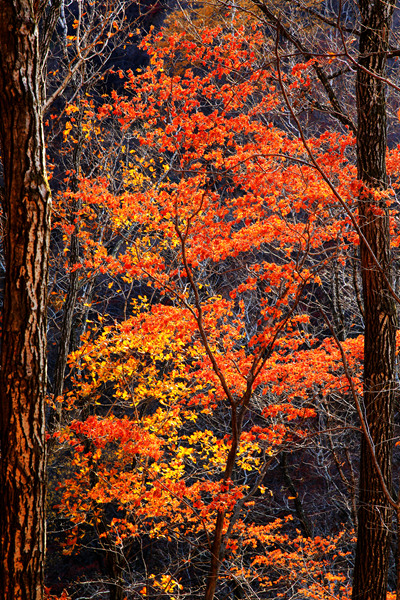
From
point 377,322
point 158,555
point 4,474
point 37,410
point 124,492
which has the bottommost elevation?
point 158,555

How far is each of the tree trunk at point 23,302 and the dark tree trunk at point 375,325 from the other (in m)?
3.27

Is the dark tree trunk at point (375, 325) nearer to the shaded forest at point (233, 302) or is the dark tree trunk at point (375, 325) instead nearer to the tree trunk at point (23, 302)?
the shaded forest at point (233, 302)

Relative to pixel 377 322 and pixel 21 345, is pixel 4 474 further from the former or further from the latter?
pixel 377 322

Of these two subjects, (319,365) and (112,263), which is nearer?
(319,365)

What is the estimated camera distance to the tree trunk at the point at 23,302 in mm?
3293

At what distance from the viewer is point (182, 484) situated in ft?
23.7

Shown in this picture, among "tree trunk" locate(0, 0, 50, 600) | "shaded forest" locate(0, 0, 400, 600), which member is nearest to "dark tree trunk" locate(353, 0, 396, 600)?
"shaded forest" locate(0, 0, 400, 600)

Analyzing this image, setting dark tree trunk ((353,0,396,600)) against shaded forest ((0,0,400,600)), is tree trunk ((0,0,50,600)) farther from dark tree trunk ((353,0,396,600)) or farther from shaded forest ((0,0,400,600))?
dark tree trunk ((353,0,396,600))

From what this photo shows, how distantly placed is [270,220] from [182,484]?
4.07 metres

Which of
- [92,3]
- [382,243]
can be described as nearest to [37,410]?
[382,243]

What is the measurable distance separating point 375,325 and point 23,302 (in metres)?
3.75

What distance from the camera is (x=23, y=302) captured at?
11.2 feet

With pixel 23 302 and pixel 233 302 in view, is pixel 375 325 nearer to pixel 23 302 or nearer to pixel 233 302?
pixel 233 302

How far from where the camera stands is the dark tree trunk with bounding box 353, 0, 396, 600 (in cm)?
502
